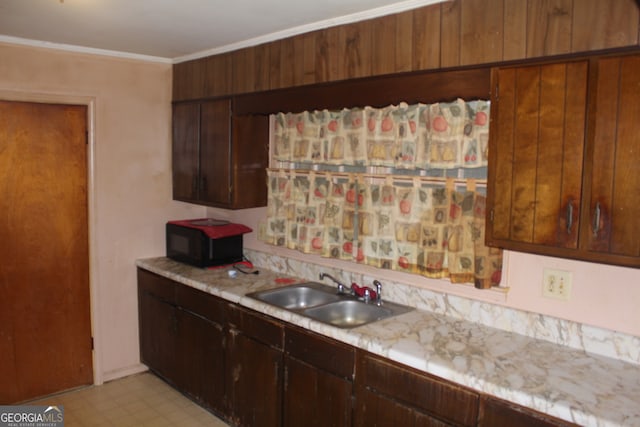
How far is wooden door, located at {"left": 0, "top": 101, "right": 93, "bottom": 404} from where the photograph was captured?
340 centimetres

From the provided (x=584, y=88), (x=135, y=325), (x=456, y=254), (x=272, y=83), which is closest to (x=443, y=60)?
(x=584, y=88)

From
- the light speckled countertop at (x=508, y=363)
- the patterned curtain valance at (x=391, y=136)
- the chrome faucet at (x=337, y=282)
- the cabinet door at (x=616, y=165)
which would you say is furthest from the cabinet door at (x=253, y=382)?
the cabinet door at (x=616, y=165)

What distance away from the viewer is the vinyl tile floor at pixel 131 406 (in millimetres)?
3270

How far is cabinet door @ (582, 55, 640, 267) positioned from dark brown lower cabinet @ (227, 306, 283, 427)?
1.60 m

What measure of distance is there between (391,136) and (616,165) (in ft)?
3.85

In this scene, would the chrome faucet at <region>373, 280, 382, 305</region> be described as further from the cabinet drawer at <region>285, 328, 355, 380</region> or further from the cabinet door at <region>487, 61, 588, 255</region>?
the cabinet door at <region>487, 61, 588, 255</region>

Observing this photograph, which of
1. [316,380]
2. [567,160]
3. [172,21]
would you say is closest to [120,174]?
[172,21]

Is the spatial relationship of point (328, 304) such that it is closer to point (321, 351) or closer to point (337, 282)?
point (337, 282)

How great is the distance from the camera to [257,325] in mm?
2875

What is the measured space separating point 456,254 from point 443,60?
36.1 inches

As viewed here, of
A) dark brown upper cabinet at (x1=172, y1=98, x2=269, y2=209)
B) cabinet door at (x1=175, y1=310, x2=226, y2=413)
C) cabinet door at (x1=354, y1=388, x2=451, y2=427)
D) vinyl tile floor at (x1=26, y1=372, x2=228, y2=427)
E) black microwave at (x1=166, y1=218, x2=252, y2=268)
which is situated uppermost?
dark brown upper cabinet at (x1=172, y1=98, x2=269, y2=209)

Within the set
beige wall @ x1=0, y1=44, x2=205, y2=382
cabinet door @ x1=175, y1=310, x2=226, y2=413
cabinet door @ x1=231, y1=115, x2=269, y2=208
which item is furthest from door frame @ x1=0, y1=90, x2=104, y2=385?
cabinet door @ x1=231, y1=115, x2=269, y2=208

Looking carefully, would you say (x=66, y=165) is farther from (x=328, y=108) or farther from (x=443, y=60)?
(x=443, y=60)

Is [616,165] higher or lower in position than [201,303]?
higher
